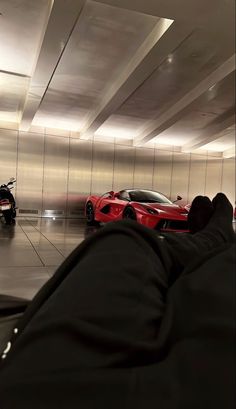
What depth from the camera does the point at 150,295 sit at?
512mm

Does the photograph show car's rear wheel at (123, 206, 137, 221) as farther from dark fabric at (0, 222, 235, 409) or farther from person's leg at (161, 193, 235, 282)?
dark fabric at (0, 222, 235, 409)

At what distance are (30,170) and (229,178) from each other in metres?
9.84

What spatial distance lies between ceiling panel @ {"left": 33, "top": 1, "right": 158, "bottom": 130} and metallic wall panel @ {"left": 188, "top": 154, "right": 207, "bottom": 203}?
6894 mm

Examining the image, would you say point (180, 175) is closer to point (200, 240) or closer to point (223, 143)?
point (223, 143)

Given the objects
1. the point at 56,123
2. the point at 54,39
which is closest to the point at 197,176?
the point at 56,123

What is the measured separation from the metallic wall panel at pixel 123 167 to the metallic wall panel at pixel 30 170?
3.19m

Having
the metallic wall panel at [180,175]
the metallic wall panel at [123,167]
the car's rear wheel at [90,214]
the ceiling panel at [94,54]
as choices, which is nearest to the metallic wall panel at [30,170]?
the ceiling panel at [94,54]

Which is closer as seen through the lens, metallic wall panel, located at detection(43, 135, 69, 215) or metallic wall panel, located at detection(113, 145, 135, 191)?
metallic wall panel, located at detection(43, 135, 69, 215)

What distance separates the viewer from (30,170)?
1180 centimetres

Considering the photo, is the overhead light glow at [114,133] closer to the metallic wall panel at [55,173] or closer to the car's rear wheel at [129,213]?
the metallic wall panel at [55,173]

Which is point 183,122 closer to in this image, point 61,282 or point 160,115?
point 160,115

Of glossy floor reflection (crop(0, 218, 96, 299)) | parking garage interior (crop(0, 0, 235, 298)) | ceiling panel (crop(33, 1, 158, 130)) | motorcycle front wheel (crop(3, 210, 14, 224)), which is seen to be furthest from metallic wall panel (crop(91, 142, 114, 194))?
glossy floor reflection (crop(0, 218, 96, 299))

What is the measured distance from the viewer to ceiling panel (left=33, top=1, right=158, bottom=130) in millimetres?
4965

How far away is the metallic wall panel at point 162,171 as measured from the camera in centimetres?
1376
